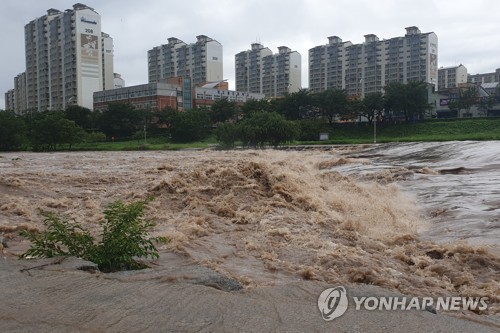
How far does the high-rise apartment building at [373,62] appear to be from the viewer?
107 meters

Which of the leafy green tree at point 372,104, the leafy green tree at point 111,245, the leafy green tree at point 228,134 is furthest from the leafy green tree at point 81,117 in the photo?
the leafy green tree at point 111,245

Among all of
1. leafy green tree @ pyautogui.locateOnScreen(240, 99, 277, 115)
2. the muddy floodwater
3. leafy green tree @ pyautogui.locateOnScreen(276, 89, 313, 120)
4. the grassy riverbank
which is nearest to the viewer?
the muddy floodwater

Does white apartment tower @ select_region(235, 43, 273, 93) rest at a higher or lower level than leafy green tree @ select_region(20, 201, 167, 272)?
higher

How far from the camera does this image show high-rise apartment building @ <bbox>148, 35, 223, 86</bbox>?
415 ft

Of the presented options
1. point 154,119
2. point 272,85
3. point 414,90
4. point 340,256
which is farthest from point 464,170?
point 272,85

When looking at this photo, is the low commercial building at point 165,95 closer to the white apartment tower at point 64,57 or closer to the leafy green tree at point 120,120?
the white apartment tower at point 64,57

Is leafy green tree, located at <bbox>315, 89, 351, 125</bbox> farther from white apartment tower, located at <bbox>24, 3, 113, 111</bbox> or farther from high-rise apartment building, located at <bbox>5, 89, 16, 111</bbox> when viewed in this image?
high-rise apartment building, located at <bbox>5, 89, 16, 111</bbox>

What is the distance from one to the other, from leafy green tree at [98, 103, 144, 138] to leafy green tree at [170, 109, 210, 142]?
960 centimetres

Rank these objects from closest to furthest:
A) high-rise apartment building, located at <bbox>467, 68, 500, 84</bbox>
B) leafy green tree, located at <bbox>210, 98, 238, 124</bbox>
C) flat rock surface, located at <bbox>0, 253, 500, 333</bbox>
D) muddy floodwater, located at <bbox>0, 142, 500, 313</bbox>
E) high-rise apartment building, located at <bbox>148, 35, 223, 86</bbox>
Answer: flat rock surface, located at <bbox>0, 253, 500, 333</bbox>, muddy floodwater, located at <bbox>0, 142, 500, 313</bbox>, leafy green tree, located at <bbox>210, 98, 238, 124</bbox>, high-rise apartment building, located at <bbox>148, 35, 223, 86</bbox>, high-rise apartment building, located at <bbox>467, 68, 500, 84</bbox>

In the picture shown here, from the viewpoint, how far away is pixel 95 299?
475cm

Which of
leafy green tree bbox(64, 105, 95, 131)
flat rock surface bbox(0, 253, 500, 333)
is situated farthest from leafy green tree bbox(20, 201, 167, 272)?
leafy green tree bbox(64, 105, 95, 131)

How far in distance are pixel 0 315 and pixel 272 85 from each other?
131814 mm

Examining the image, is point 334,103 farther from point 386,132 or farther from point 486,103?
point 486,103

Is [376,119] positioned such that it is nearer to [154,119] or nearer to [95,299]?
[154,119]
